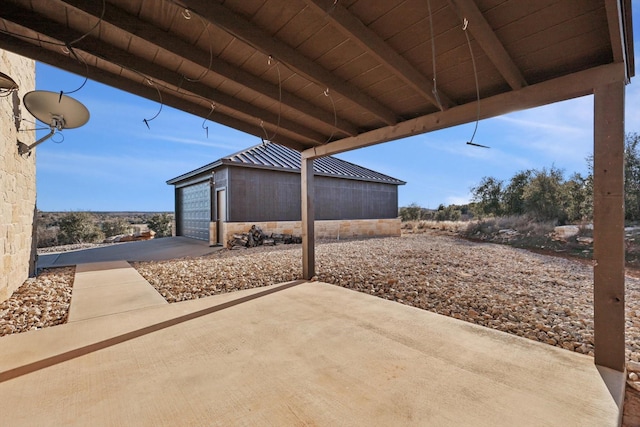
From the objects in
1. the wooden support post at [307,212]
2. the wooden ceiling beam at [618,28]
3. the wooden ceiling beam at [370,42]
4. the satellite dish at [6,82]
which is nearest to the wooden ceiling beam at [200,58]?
the wooden support post at [307,212]

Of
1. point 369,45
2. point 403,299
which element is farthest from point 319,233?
point 369,45

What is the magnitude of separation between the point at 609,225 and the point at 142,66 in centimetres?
456

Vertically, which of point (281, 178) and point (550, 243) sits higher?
point (281, 178)

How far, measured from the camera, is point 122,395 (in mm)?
1664

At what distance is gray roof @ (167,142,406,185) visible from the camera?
1018cm

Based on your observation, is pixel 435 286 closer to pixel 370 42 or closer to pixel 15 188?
pixel 370 42

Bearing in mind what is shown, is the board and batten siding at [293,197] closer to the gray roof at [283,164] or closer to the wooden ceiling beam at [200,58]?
the gray roof at [283,164]

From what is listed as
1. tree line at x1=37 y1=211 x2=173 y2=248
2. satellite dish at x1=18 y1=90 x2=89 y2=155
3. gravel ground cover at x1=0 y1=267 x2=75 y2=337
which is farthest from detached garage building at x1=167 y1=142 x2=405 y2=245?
gravel ground cover at x1=0 y1=267 x2=75 y2=337

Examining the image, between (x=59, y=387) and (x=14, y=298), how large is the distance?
319 cm

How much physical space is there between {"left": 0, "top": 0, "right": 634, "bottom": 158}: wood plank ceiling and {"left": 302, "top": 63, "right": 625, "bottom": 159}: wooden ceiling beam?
0.03 feet

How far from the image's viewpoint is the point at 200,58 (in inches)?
103

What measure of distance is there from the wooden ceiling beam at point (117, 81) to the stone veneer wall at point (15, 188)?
1637 mm

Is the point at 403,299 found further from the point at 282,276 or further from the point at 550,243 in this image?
the point at 550,243

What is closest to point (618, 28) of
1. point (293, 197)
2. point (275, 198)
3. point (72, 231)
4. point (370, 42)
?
point (370, 42)
